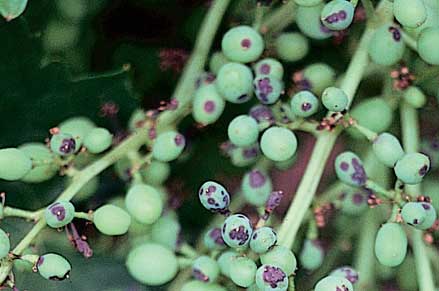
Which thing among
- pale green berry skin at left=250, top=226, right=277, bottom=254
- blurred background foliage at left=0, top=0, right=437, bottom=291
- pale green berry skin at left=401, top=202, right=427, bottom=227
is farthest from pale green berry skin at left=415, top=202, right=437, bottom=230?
blurred background foliage at left=0, top=0, right=437, bottom=291

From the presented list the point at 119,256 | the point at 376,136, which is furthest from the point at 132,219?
the point at 376,136

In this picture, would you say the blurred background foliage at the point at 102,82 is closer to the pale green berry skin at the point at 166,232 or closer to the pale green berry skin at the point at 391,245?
the pale green berry skin at the point at 166,232

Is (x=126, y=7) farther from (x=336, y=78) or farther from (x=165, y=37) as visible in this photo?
(x=336, y=78)

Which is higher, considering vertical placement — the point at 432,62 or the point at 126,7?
the point at 126,7

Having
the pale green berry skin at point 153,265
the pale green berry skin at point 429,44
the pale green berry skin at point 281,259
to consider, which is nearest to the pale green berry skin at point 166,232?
the pale green berry skin at point 153,265

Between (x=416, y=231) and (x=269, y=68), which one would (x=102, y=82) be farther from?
(x=416, y=231)

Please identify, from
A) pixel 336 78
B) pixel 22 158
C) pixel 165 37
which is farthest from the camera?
pixel 165 37

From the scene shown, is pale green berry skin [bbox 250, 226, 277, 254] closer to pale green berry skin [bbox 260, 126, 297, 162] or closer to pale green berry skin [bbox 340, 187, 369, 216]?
pale green berry skin [bbox 260, 126, 297, 162]

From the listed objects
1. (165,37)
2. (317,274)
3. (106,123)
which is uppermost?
(165,37)
